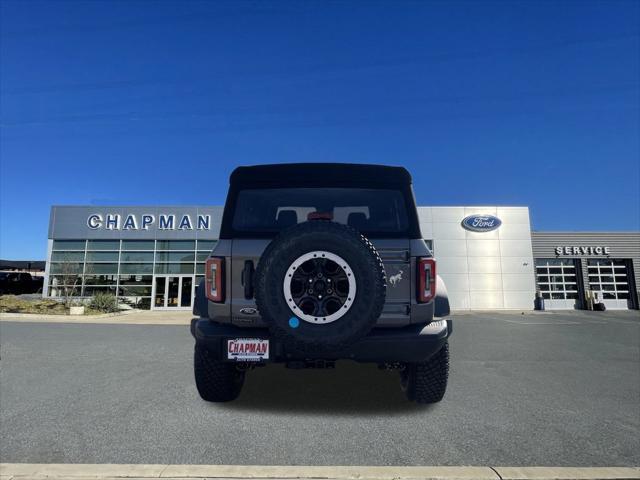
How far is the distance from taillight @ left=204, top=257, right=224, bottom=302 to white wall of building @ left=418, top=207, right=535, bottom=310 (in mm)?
23290

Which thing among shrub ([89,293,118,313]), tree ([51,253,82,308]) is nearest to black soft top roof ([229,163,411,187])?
shrub ([89,293,118,313])

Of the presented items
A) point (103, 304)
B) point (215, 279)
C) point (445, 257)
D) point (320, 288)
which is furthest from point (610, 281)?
point (103, 304)

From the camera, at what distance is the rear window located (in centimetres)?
332

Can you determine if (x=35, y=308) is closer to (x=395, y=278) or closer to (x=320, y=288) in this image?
(x=320, y=288)

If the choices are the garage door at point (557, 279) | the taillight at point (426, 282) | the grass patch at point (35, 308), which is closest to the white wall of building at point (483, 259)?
the garage door at point (557, 279)

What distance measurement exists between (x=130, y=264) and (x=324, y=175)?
24.1 m

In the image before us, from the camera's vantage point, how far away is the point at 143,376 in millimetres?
4812

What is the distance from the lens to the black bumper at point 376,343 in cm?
285

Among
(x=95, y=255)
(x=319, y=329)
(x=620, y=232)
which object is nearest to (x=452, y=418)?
(x=319, y=329)

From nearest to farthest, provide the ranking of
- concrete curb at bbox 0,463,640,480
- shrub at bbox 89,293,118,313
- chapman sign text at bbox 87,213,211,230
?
concrete curb at bbox 0,463,640,480 → shrub at bbox 89,293,118,313 → chapman sign text at bbox 87,213,211,230

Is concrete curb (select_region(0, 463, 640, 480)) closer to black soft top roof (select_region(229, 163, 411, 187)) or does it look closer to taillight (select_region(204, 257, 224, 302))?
taillight (select_region(204, 257, 224, 302))

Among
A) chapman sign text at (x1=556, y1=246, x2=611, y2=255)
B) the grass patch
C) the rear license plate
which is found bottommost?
the grass patch

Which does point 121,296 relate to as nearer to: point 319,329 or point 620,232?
point 319,329

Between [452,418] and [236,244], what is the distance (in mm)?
2444
